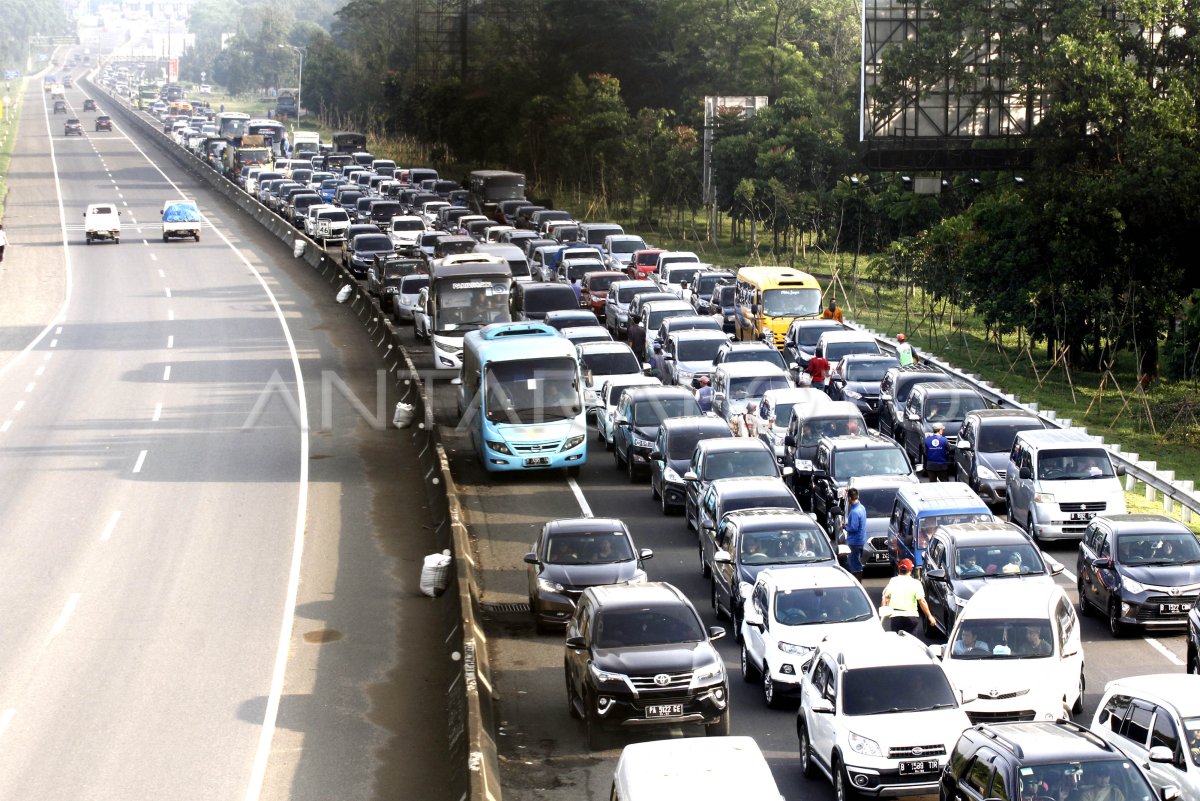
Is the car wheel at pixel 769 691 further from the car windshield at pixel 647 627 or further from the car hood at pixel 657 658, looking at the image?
the car hood at pixel 657 658

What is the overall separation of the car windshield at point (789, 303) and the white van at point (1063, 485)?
51.6ft

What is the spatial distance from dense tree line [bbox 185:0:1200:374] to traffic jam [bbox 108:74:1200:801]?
20.7ft

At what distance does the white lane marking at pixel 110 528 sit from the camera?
29509 mm

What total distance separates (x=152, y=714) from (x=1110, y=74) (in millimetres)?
32011

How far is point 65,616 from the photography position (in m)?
24.8

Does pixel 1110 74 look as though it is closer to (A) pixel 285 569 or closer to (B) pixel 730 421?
(B) pixel 730 421

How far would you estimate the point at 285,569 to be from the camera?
2723 cm

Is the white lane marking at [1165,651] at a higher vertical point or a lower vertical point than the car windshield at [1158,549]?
lower

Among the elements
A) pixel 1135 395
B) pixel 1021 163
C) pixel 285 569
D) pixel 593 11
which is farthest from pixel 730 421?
pixel 593 11

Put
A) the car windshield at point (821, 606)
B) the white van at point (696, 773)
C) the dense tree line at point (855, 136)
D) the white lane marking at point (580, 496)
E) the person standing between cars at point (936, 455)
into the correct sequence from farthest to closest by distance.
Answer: the dense tree line at point (855, 136), the person standing between cars at point (936, 455), the white lane marking at point (580, 496), the car windshield at point (821, 606), the white van at point (696, 773)

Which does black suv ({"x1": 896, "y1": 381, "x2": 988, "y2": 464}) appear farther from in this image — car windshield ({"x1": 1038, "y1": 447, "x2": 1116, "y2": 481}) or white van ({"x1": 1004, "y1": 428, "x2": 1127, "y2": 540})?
car windshield ({"x1": 1038, "y1": 447, "x2": 1116, "y2": 481})

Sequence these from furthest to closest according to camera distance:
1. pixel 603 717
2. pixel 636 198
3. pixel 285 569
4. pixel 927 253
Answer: pixel 636 198, pixel 927 253, pixel 285 569, pixel 603 717

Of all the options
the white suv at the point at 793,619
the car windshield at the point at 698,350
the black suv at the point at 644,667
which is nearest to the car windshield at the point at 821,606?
the white suv at the point at 793,619

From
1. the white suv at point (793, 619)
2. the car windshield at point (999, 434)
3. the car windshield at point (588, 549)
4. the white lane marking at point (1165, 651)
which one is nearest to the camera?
the white suv at point (793, 619)
